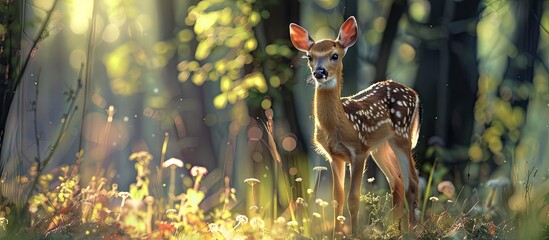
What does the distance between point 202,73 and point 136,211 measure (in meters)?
1.80

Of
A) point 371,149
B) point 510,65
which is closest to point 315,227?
point 371,149

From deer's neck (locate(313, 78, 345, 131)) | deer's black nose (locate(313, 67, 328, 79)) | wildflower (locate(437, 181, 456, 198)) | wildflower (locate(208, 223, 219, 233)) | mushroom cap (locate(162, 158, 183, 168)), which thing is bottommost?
wildflower (locate(437, 181, 456, 198))

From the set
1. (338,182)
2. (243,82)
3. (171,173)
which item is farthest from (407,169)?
(171,173)

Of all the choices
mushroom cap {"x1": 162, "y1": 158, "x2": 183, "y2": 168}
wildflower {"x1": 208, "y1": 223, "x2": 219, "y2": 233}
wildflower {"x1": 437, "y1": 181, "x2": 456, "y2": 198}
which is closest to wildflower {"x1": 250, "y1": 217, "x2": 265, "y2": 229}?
wildflower {"x1": 208, "y1": 223, "x2": 219, "y2": 233}

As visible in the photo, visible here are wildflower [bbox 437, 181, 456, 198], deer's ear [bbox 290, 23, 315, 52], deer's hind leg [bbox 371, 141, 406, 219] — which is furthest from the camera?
wildflower [bbox 437, 181, 456, 198]

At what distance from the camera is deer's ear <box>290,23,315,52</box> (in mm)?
8062

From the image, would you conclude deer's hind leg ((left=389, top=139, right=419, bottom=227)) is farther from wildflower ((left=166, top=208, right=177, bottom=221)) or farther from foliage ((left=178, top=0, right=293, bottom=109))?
wildflower ((left=166, top=208, right=177, bottom=221))

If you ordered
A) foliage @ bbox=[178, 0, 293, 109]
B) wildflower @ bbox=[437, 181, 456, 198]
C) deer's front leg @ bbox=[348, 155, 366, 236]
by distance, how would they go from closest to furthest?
deer's front leg @ bbox=[348, 155, 366, 236]
wildflower @ bbox=[437, 181, 456, 198]
foliage @ bbox=[178, 0, 293, 109]

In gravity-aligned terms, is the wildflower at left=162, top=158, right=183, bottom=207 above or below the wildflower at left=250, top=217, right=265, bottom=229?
above

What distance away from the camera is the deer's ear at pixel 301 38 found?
806 cm

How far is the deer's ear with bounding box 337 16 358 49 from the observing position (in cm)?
798

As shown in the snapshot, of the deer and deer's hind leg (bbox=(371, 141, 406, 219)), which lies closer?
the deer

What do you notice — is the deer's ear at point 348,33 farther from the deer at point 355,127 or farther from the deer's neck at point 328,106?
the deer's neck at point 328,106

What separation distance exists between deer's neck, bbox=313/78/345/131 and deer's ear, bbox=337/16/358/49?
32cm
